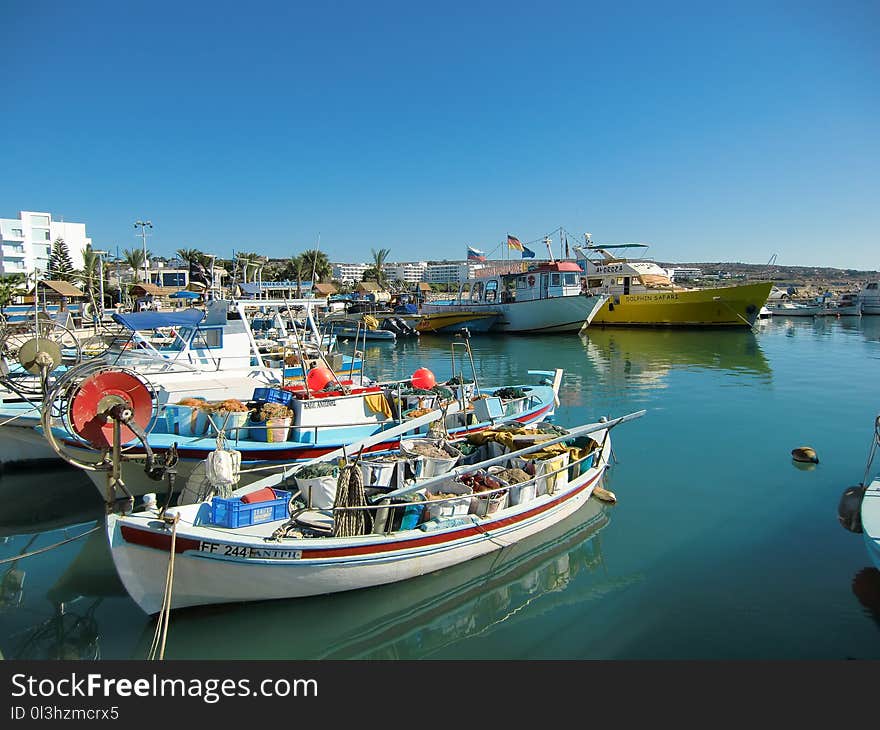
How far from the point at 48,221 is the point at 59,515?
75809mm

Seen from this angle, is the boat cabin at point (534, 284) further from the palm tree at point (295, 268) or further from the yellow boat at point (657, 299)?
the palm tree at point (295, 268)

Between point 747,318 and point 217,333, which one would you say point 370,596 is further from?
point 747,318

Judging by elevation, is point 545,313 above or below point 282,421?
above

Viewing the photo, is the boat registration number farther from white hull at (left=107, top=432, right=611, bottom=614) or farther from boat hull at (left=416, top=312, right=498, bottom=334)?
boat hull at (left=416, top=312, right=498, bottom=334)

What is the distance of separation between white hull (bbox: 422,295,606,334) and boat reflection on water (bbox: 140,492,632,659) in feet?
130

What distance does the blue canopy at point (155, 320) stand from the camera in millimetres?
17875

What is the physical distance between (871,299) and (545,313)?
2179 inches

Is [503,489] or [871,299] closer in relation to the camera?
[503,489]

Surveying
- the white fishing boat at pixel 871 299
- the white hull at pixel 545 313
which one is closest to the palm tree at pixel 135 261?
the white hull at pixel 545 313

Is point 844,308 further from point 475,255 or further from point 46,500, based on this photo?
Result: point 46,500

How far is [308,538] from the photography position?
8.38 metres

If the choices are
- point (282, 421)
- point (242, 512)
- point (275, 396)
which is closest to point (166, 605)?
point (242, 512)

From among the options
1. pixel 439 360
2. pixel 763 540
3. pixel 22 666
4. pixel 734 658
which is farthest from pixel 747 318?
pixel 22 666

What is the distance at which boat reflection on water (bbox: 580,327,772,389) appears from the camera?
3047cm
